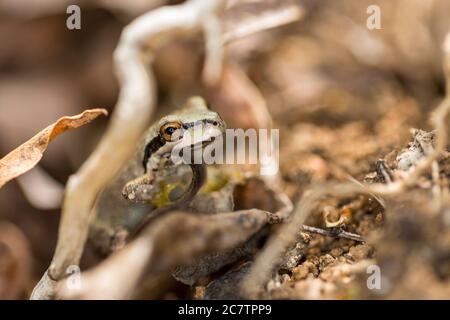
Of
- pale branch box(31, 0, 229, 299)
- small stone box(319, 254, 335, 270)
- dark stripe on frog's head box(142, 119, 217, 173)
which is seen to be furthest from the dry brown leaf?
small stone box(319, 254, 335, 270)

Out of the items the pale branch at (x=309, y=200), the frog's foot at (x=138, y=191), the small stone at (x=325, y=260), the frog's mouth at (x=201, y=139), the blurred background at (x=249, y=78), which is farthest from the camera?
the blurred background at (x=249, y=78)

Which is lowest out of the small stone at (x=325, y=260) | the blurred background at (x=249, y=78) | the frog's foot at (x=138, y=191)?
the small stone at (x=325, y=260)

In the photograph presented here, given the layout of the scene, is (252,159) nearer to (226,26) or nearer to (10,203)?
(226,26)

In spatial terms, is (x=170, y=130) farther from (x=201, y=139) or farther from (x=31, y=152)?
(x=31, y=152)

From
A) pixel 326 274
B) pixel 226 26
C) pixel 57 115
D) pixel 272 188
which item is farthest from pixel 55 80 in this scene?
pixel 326 274

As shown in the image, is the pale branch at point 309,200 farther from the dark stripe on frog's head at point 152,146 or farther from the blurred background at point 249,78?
the blurred background at point 249,78

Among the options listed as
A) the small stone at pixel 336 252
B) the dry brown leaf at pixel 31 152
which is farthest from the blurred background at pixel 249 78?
the small stone at pixel 336 252

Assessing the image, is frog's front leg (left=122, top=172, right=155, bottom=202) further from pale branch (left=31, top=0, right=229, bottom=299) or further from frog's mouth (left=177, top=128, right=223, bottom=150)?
frog's mouth (left=177, top=128, right=223, bottom=150)

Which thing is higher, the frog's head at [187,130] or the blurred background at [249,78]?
the blurred background at [249,78]
